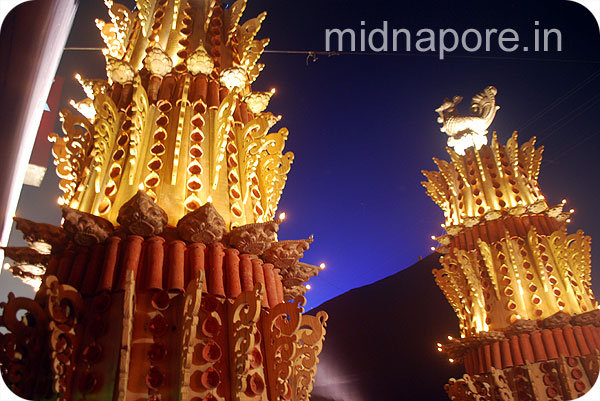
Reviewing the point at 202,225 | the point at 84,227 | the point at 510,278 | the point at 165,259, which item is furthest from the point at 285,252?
the point at 510,278

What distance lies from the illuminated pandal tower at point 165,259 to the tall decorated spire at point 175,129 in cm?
1

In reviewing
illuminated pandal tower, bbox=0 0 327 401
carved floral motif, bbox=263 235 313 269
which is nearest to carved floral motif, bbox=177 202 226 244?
illuminated pandal tower, bbox=0 0 327 401

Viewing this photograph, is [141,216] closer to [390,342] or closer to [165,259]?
[165,259]

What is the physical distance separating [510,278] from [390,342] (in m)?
5.12

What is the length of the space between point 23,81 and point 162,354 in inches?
70.8

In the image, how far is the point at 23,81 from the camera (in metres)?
2.30

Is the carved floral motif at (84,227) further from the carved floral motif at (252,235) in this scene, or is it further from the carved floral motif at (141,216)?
the carved floral motif at (252,235)

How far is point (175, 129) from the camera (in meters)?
3.30

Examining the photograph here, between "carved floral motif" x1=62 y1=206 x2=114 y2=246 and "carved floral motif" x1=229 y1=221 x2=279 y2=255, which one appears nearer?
"carved floral motif" x1=62 y1=206 x2=114 y2=246

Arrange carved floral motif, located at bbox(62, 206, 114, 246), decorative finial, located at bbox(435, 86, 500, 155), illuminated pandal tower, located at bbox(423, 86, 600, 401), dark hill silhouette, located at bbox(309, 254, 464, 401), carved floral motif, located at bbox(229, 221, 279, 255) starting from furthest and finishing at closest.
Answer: dark hill silhouette, located at bbox(309, 254, 464, 401) → decorative finial, located at bbox(435, 86, 500, 155) → illuminated pandal tower, located at bbox(423, 86, 600, 401) → carved floral motif, located at bbox(229, 221, 279, 255) → carved floral motif, located at bbox(62, 206, 114, 246)

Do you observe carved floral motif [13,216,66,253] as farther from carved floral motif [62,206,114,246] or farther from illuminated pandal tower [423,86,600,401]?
illuminated pandal tower [423,86,600,401]

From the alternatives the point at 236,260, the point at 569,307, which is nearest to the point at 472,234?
the point at 569,307

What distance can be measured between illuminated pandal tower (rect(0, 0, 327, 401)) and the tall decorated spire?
13mm

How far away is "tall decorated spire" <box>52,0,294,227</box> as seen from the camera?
121 inches
